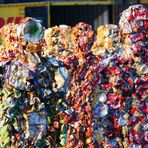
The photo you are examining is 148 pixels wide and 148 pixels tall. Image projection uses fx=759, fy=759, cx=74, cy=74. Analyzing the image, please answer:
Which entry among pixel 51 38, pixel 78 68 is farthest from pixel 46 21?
pixel 78 68

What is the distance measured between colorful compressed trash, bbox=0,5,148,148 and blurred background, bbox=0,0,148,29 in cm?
1188

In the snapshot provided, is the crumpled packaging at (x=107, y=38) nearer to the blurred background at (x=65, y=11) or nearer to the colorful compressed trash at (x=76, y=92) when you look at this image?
A: the colorful compressed trash at (x=76, y=92)

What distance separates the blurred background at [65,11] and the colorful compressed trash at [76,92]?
11.9 m

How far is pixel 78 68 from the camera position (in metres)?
8.74

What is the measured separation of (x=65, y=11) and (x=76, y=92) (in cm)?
1406

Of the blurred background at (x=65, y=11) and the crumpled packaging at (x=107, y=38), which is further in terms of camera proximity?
the blurred background at (x=65, y=11)

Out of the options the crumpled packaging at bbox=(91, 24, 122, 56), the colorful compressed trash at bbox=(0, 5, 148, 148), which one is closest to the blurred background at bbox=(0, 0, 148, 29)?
the crumpled packaging at bbox=(91, 24, 122, 56)

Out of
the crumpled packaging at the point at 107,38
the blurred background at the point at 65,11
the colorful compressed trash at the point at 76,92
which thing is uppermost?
the blurred background at the point at 65,11

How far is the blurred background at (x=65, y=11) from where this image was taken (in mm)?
21062

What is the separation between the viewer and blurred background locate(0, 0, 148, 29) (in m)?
21.1

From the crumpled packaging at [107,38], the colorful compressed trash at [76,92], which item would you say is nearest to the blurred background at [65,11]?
the crumpled packaging at [107,38]

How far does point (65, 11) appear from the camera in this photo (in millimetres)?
22469

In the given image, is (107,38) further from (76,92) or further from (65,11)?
(65,11)

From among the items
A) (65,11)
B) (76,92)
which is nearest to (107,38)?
(76,92)
